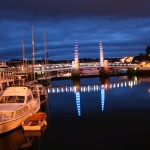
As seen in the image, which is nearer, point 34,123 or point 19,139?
point 19,139

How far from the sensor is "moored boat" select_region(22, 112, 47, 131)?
20.5 meters

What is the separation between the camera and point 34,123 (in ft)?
70.2

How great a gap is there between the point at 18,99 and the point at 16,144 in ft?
18.1

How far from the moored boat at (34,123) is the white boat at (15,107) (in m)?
0.40

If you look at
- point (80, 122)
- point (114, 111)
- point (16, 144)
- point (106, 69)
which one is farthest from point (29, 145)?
point (106, 69)

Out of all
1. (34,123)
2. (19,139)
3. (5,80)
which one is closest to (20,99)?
(34,123)

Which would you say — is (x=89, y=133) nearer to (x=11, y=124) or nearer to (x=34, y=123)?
(x=34, y=123)

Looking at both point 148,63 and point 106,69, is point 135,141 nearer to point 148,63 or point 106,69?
point 106,69

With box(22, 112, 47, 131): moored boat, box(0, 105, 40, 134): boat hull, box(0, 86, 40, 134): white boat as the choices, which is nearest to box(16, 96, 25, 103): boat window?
box(0, 86, 40, 134): white boat

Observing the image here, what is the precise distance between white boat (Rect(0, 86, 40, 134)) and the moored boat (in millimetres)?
404

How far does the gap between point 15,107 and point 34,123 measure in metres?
1.60

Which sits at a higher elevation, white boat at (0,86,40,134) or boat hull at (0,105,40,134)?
white boat at (0,86,40,134)

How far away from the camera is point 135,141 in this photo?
18.8 m

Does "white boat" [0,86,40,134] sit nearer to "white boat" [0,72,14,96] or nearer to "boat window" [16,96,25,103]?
"boat window" [16,96,25,103]
